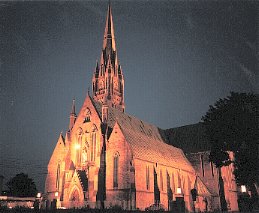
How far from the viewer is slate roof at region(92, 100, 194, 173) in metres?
45.8

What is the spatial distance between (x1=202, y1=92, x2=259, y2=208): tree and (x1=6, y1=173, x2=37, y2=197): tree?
64400 mm

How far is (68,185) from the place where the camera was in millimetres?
45906

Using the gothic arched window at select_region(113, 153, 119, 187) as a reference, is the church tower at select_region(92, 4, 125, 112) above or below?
above

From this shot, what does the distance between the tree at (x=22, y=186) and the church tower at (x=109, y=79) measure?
1401 inches

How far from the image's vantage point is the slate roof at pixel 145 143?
45.8m

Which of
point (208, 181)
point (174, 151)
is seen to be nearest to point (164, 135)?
point (174, 151)

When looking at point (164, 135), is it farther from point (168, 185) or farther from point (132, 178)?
point (132, 178)

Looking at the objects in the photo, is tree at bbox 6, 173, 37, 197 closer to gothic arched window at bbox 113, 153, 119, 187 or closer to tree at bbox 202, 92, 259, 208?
gothic arched window at bbox 113, 153, 119, 187

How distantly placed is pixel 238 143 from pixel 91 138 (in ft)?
74.0

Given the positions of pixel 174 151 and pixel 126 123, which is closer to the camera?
pixel 126 123

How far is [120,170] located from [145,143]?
27.0 ft

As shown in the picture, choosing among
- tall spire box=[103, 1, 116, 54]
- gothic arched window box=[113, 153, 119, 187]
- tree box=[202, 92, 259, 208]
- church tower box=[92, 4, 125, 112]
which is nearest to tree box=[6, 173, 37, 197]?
church tower box=[92, 4, 125, 112]

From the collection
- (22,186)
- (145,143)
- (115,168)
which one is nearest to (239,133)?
(145,143)

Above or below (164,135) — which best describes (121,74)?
above
